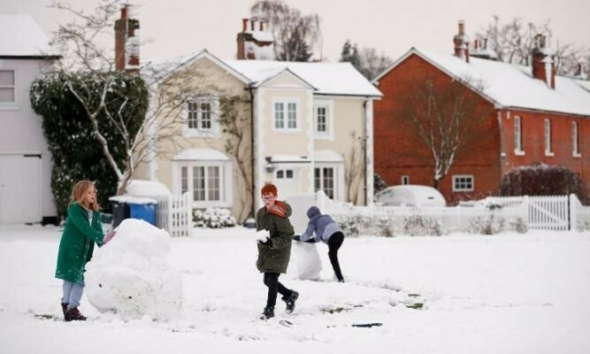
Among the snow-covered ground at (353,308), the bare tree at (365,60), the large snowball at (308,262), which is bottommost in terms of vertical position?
the snow-covered ground at (353,308)

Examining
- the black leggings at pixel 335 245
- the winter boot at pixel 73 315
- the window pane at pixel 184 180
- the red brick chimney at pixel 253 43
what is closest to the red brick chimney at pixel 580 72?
the red brick chimney at pixel 253 43

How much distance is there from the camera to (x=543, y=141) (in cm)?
4956

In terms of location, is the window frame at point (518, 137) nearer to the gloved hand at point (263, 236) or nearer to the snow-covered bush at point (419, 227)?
the snow-covered bush at point (419, 227)

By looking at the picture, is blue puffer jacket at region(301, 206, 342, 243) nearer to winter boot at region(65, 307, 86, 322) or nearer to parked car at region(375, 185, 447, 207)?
winter boot at region(65, 307, 86, 322)

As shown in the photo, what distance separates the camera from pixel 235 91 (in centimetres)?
3606

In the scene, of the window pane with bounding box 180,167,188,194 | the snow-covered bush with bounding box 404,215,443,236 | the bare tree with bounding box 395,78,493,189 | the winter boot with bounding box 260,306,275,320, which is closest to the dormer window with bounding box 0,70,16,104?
the window pane with bounding box 180,167,188,194

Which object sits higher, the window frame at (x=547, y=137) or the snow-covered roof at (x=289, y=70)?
the snow-covered roof at (x=289, y=70)

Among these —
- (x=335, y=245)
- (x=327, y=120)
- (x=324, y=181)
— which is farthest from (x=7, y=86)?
(x=335, y=245)

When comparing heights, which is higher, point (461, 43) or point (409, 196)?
point (461, 43)

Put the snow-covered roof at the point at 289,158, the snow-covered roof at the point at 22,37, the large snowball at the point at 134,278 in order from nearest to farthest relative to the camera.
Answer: the large snowball at the point at 134,278 → the snow-covered roof at the point at 22,37 → the snow-covered roof at the point at 289,158

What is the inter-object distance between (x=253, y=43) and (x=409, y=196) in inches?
372

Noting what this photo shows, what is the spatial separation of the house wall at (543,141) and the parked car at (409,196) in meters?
6.31

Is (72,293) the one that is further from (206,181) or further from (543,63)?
(543,63)

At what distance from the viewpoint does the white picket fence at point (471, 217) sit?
29047 mm
